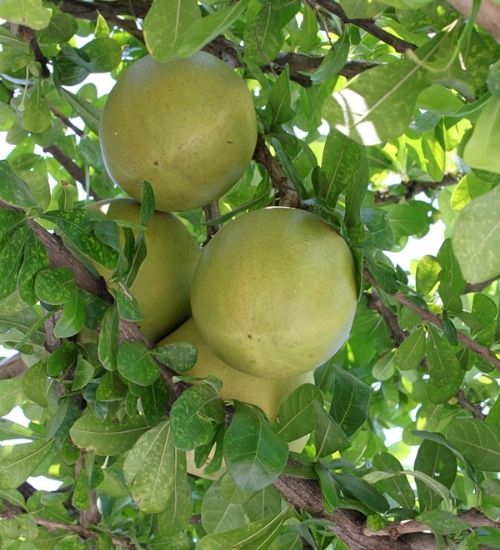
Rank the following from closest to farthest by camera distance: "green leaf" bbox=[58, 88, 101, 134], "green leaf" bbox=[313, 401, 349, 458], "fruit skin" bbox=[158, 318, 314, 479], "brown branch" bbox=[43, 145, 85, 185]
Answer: "green leaf" bbox=[313, 401, 349, 458] → "fruit skin" bbox=[158, 318, 314, 479] → "green leaf" bbox=[58, 88, 101, 134] → "brown branch" bbox=[43, 145, 85, 185]

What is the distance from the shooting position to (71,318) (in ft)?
3.27

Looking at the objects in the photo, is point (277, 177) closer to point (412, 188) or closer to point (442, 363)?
point (442, 363)

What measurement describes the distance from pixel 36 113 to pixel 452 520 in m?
0.82

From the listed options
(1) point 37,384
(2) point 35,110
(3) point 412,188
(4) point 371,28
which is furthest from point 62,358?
(3) point 412,188

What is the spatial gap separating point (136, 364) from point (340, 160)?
36cm

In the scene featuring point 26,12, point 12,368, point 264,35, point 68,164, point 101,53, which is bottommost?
point 12,368

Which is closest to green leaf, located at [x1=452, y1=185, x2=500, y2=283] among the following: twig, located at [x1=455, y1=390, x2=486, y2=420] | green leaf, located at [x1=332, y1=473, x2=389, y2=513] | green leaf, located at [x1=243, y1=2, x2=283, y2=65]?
green leaf, located at [x1=332, y1=473, x2=389, y2=513]

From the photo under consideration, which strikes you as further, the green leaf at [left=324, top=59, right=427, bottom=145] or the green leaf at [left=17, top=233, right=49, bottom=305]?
the green leaf at [left=17, top=233, right=49, bottom=305]

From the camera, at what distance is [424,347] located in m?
1.23

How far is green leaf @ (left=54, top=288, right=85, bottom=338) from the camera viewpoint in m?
0.99

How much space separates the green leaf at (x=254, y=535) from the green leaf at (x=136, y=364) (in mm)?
203

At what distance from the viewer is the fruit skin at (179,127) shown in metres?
1.10

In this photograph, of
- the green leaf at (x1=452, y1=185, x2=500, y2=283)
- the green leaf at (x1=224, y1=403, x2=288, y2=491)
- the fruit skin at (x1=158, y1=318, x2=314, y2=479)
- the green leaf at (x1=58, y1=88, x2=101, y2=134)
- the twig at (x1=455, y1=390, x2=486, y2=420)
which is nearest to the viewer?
the green leaf at (x1=452, y1=185, x2=500, y2=283)

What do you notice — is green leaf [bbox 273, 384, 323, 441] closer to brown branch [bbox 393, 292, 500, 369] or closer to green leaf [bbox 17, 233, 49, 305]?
brown branch [bbox 393, 292, 500, 369]
